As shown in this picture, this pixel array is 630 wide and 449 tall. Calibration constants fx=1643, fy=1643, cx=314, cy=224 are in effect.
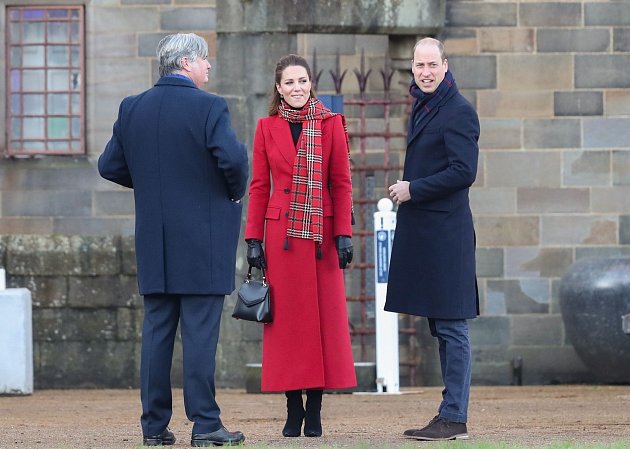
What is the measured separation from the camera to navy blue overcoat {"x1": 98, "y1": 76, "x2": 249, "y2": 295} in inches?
265

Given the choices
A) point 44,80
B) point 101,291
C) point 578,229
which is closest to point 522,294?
point 578,229

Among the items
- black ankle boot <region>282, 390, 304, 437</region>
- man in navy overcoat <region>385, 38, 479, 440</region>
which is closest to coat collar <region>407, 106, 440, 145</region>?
man in navy overcoat <region>385, 38, 479, 440</region>

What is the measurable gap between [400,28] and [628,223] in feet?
7.32

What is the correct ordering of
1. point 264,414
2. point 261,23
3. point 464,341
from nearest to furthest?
point 464,341 → point 264,414 → point 261,23

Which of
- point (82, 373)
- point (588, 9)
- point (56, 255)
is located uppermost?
point (588, 9)

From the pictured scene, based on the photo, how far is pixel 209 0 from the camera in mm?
12086

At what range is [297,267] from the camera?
7199mm

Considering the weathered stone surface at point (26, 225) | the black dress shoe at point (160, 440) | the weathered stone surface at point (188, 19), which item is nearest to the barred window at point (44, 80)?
the weathered stone surface at point (26, 225)

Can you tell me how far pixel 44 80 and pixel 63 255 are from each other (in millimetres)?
1352

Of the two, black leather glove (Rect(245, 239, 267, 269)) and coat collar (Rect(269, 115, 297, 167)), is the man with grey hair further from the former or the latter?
coat collar (Rect(269, 115, 297, 167))

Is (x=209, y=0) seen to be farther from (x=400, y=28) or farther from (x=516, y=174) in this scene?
(x=516, y=174)

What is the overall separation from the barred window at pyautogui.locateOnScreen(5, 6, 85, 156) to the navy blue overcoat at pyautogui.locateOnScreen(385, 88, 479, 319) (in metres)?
5.59

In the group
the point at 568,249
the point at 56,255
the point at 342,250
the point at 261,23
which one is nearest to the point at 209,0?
the point at 261,23

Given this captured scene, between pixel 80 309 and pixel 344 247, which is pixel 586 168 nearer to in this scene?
pixel 80 309
